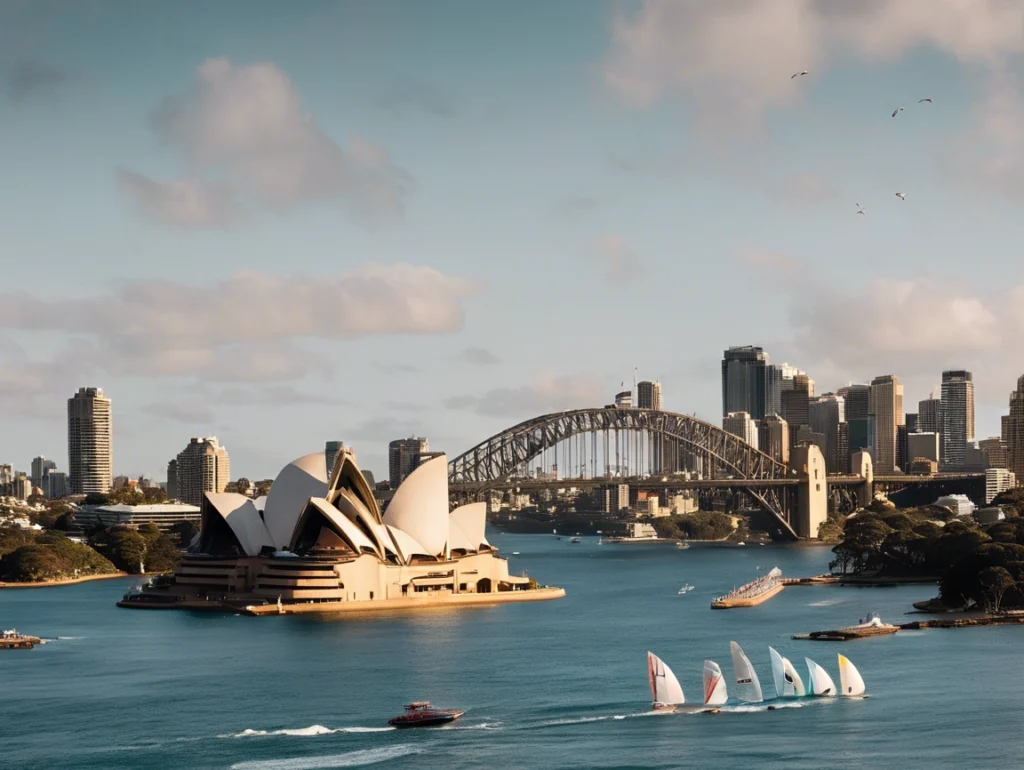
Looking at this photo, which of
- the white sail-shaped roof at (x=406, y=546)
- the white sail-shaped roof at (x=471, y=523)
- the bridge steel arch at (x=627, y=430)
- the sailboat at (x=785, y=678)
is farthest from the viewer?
the bridge steel arch at (x=627, y=430)

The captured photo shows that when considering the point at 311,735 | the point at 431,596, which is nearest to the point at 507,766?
the point at 311,735

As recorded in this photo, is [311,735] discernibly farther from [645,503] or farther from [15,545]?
[645,503]

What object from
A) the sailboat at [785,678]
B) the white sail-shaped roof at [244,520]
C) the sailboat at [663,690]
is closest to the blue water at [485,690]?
the sailboat at [663,690]

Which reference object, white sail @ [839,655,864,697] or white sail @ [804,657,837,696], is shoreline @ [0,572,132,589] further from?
white sail @ [839,655,864,697]

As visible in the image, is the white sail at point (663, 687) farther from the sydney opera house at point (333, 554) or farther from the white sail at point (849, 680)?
the sydney opera house at point (333, 554)

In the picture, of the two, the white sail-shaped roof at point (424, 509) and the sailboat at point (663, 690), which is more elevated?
the white sail-shaped roof at point (424, 509)

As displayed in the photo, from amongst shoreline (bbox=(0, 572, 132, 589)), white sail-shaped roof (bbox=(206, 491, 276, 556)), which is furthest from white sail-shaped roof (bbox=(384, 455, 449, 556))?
shoreline (bbox=(0, 572, 132, 589))
